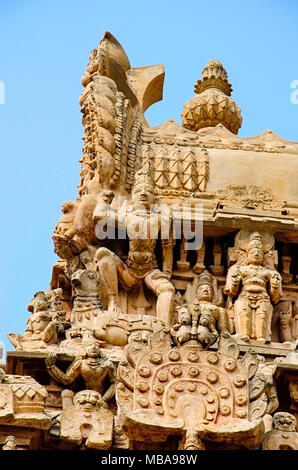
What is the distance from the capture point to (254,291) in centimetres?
3075

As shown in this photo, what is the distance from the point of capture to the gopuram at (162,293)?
25.5m

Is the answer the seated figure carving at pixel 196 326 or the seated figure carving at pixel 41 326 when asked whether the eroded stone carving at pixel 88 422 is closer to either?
the seated figure carving at pixel 196 326

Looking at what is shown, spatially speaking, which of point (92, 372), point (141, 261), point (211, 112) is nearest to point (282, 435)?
point (92, 372)

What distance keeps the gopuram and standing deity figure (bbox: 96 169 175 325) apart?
0.03 meters

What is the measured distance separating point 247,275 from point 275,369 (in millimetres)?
3886

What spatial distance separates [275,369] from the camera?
89.9 ft

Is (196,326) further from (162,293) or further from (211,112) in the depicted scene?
(211,112)

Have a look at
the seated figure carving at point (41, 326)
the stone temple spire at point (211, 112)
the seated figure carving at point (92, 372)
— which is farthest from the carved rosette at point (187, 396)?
the stone temple spire at point (211, 112)

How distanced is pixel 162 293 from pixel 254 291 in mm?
1779

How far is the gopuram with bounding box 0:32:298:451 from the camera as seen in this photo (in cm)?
2550

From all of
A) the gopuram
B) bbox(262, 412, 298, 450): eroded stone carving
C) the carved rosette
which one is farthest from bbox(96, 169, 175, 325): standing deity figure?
bbox(262, 412, 298, 450): eroded stone carving

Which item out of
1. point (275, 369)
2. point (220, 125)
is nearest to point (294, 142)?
point (220, 125)

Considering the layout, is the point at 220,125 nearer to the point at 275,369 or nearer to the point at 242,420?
the point at 275,369

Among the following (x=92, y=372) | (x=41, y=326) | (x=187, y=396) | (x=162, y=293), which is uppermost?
(x=162, y=293)
